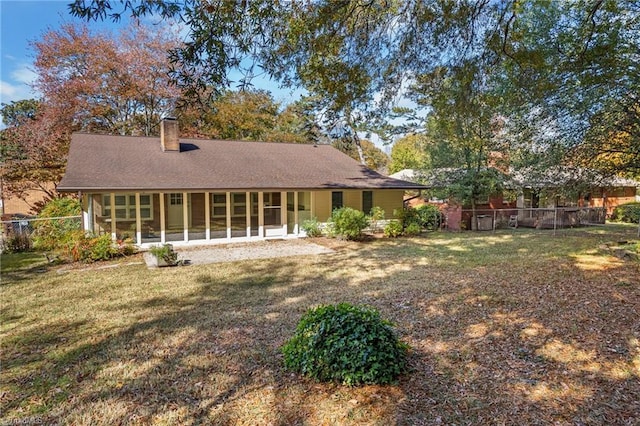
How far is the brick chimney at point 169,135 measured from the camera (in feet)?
A: 47.3

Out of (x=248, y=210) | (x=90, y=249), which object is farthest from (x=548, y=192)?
(x=90, y=249)

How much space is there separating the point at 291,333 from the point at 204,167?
10544 millimetres

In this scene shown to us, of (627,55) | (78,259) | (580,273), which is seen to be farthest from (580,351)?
(78,259)

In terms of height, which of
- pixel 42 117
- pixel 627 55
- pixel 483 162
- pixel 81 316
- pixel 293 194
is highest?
pixel 42 117

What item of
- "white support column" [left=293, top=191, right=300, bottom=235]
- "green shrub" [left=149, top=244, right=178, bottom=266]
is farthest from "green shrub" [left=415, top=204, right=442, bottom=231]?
"green shrub" [left=149, top=244, right=178, bottom=266]

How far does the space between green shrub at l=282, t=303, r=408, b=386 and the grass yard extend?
13cm

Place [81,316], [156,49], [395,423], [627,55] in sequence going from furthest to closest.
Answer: [156,49] → [627,55] → [81,316] → [395,423]

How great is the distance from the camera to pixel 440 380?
3.44m

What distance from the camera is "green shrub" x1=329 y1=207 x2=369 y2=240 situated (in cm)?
1308

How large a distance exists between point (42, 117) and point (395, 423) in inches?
852

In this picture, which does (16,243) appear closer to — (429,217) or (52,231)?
(52,231)

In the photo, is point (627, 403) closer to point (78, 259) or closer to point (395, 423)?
point (395, 423)

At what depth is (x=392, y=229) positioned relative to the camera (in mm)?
14289

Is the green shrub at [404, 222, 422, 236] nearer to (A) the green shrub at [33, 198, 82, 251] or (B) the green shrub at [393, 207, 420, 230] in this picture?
(B) the green shrub at [393, 207, 420, 230]
